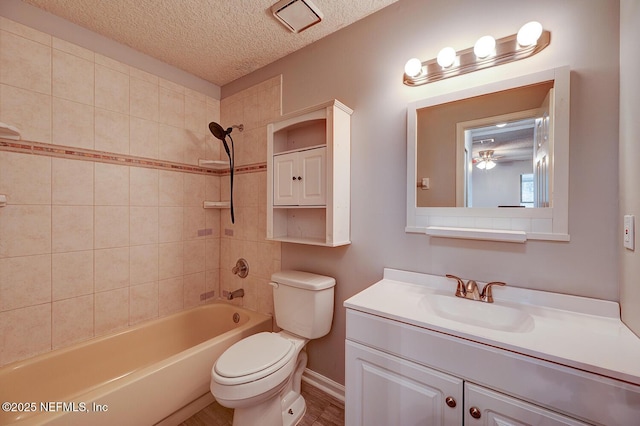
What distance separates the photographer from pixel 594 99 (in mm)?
999

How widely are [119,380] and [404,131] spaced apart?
1.96 metres

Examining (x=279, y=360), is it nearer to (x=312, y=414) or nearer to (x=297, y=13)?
(x=312, y=414)

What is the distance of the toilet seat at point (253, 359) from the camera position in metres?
1.20

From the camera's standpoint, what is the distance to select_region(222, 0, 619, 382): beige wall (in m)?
0.99

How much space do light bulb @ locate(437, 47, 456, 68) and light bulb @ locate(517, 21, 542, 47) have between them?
0.82 feet

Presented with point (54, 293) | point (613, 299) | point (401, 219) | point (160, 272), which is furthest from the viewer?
point (160, 272)

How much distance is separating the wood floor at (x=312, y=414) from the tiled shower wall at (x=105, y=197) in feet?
2.38

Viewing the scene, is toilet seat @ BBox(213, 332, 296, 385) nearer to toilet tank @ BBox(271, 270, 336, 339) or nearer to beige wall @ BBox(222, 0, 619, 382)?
toilet tank @ BBox(271, 270, 336, 339)

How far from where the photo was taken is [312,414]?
155 centimetres

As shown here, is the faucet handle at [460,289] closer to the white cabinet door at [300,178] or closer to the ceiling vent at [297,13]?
the white cabinet door at [300,178]

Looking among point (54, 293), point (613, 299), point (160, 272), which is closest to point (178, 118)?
point (160, 272)

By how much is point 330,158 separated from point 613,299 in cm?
136

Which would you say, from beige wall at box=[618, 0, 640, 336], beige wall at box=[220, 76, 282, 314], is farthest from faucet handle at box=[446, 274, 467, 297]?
beige wall at box=[220, 76, 282, 314]

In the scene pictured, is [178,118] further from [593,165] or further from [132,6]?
[593,165]
